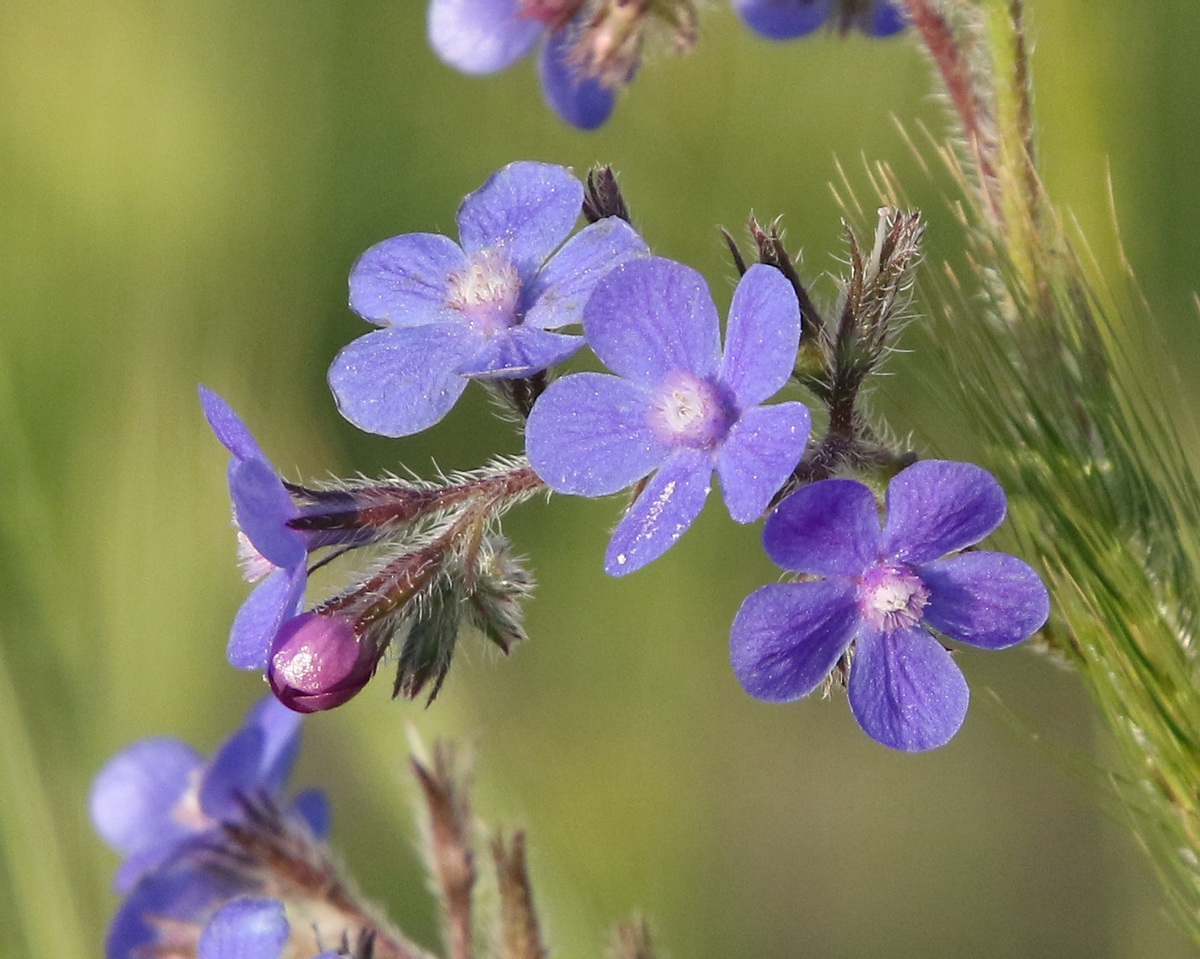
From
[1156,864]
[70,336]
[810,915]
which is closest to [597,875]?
[1156,864]

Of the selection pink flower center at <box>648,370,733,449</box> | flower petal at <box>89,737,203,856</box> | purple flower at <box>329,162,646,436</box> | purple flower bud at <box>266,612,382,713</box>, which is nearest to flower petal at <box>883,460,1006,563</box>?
pink flower center at <box>648,370,733,449</box>

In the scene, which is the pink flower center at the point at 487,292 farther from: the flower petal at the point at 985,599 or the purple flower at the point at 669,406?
the flower petal at the point at 985,599

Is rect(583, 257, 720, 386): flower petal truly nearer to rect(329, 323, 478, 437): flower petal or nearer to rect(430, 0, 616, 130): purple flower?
rect(329, 323, 478, 437): flower petal

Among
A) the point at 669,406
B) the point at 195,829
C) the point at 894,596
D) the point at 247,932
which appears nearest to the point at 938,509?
the point at 894,596

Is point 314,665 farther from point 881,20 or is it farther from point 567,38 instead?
point 881,20

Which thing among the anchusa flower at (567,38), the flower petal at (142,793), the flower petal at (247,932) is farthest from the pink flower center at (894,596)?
the flower petal at (142,793)

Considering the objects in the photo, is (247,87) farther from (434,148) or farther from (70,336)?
(70,336)
